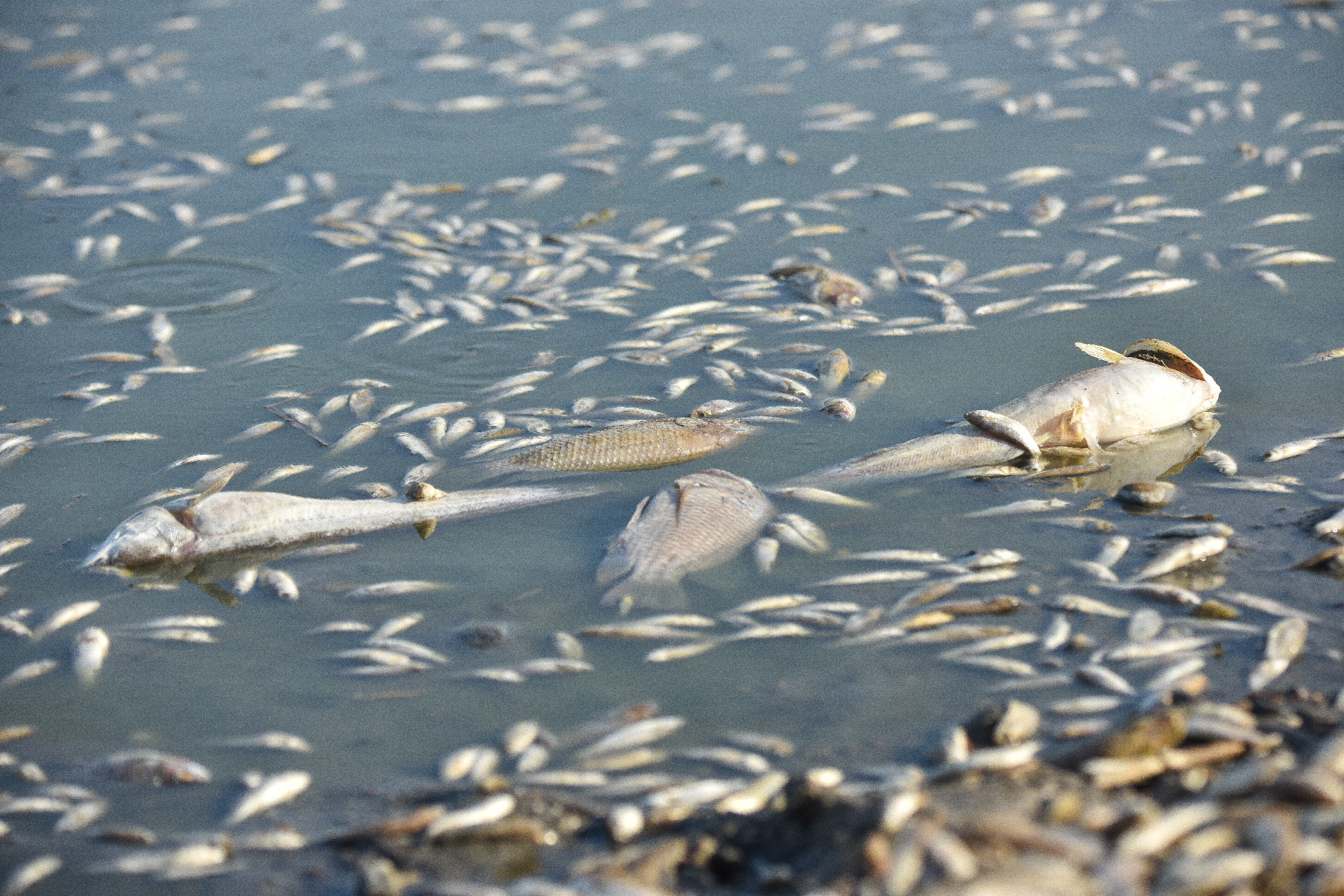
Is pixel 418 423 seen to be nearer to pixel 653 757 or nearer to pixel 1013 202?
pixel 653 757

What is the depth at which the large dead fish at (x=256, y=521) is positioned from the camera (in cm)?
473

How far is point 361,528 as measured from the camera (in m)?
4.93

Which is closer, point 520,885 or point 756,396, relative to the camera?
point 520,885

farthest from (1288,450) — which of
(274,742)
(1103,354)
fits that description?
(274,742)

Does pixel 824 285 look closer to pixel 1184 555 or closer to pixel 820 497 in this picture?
pixel 820 497

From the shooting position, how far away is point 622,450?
532 cm

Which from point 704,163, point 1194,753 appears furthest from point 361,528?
point 704,163

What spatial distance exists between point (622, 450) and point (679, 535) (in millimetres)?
821

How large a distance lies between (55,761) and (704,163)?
658 centimetres

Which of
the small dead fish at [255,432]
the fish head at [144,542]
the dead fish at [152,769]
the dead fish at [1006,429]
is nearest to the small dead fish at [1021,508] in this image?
the dead fish at [1006,429]

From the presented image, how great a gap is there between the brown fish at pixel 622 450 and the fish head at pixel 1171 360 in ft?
6.64

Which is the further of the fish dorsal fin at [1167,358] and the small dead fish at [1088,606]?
the fish dorsal fin at [1167,358]

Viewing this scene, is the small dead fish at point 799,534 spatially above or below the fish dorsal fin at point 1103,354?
below

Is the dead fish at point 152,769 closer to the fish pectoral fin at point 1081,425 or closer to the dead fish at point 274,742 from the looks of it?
the dead fish at point 274,742
